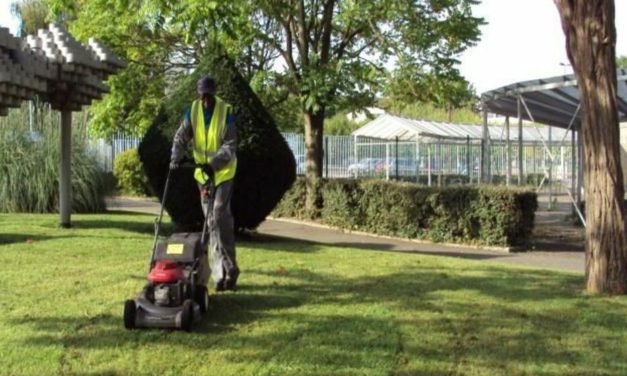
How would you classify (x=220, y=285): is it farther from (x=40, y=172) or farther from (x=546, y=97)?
(x=546, y=97)

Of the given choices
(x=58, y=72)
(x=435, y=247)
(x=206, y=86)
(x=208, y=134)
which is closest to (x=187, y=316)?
(x=208, y=134)

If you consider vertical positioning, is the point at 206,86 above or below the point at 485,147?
below

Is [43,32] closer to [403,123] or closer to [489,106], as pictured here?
[489,106]

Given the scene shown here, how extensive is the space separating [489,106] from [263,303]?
15134 millimetres

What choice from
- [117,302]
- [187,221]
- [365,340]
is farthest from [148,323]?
[187,221]

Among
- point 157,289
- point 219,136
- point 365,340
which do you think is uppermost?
point 219,136

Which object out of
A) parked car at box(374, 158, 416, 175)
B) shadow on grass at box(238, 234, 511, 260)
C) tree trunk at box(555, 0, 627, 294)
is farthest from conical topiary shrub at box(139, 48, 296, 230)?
parked car at box(374, 158, 416, 175)

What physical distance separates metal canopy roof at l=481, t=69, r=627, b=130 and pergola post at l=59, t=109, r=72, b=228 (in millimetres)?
8851

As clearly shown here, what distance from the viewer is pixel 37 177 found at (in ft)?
52.8

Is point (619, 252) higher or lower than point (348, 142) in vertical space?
lower

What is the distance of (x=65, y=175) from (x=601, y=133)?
8362 millimetres

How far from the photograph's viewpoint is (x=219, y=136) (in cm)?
729

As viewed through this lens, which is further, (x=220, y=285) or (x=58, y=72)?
(x=58, y=72)

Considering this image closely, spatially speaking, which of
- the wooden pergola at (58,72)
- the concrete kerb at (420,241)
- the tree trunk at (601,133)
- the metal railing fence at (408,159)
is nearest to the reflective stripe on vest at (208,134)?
the tree trunk at (601,133)
